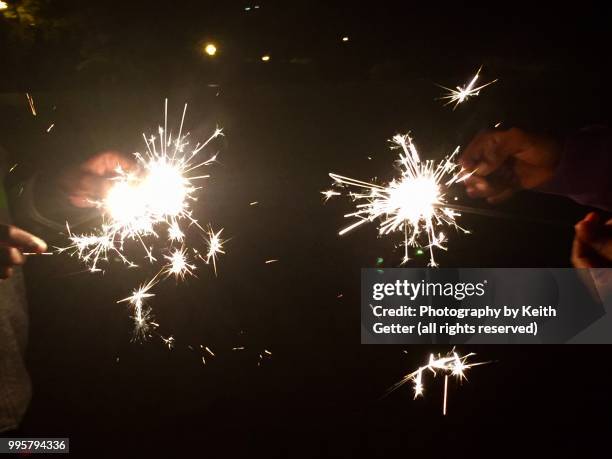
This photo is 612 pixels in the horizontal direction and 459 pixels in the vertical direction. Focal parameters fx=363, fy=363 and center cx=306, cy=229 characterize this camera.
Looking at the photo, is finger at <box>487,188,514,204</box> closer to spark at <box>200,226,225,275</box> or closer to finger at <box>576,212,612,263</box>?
finger at <box>576,212,612,263</box>

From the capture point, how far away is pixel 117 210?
1.85m

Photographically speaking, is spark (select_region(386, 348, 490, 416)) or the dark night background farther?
spark (select_region(386, 348, 490, 416))

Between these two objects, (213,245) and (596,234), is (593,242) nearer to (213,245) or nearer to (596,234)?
(596,234)

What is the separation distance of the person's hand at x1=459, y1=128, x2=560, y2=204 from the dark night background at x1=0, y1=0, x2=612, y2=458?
7 centimetres

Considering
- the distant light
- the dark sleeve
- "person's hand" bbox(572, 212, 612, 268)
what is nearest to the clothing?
the distant light

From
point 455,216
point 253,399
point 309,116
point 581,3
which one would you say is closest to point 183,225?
point 309,116

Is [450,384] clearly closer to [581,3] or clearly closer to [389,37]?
[389,37]

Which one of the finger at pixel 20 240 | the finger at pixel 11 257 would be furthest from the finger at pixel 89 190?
the finger at pixel 11 257

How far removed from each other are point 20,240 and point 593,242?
290cm

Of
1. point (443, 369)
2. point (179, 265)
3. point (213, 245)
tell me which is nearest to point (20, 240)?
point (179, 265)

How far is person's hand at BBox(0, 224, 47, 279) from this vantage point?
5.94 feet

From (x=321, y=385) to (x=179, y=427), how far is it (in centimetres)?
78

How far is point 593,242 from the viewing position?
1.85 m

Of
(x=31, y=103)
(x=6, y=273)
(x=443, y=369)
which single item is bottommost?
(x=443, y=369)
